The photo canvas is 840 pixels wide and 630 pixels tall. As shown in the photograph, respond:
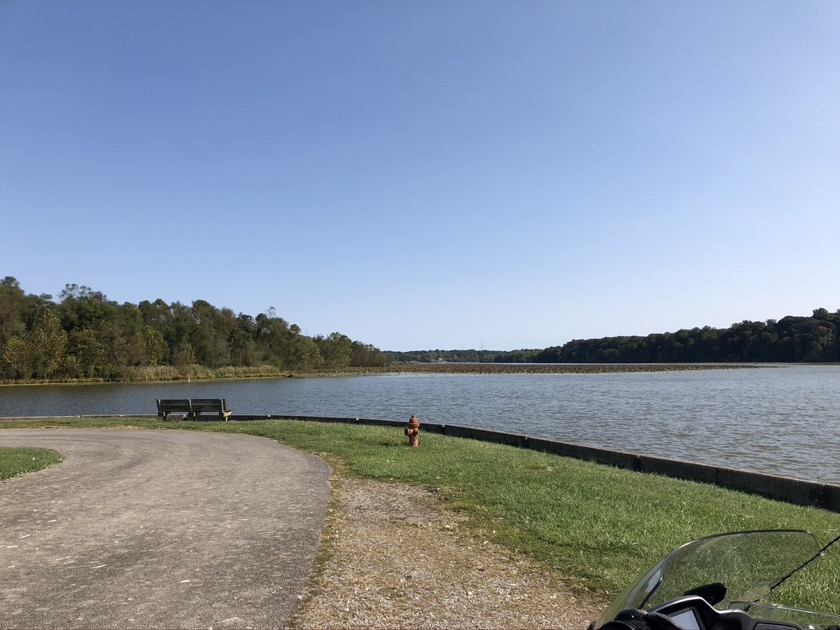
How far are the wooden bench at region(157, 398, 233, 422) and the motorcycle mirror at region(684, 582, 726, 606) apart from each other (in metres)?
21.6

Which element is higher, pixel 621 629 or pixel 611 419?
pixel 621 629

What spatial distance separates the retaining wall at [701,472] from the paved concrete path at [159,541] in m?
6.12

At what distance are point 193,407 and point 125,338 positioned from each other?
70.2 meters

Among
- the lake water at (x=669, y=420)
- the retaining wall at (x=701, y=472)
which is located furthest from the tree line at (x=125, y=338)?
the retaining wall at (x=701, y=472)

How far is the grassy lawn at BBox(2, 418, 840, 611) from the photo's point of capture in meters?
5.65

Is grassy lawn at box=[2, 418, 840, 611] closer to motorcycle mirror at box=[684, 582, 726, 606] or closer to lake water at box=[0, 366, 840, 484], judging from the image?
motorcycle mirror at box=[684, 582, 726, 606]

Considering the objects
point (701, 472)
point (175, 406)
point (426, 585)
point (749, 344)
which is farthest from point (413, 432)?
point (749, 344)

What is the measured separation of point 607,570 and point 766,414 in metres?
25.8

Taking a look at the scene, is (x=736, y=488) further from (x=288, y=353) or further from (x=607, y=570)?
(x=288, y=353)

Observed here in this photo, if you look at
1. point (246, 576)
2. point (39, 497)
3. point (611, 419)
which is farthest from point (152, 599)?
point (611, 419)

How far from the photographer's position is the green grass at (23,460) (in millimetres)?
10859

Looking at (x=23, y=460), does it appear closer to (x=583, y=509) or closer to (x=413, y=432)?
(x=413, y=432)

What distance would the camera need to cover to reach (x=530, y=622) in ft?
14.5

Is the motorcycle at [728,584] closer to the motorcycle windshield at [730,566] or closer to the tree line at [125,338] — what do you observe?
the motorcycle windshield at [730,566]
